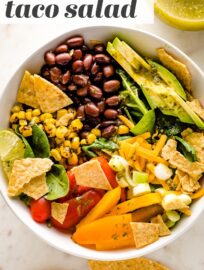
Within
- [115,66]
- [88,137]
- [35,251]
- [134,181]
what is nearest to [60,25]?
[115,66]

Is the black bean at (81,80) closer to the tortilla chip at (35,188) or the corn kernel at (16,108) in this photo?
the corn kernel at (16,108)

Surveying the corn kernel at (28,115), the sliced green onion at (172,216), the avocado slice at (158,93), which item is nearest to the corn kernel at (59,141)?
the corn kernel at (28,115)

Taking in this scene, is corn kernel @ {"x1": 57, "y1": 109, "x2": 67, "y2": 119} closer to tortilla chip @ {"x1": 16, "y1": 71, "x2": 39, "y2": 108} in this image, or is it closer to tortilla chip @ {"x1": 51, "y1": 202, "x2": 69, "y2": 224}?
tortilla chip @ {"x1": 16, "y1": 71, "x2": 39, "y2": 108}

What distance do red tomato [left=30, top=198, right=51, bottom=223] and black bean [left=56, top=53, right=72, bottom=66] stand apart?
1.59ft

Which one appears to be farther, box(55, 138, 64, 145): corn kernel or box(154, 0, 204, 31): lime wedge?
box(154, 0, 204, 31): lime wedge

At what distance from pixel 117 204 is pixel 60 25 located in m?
0.78

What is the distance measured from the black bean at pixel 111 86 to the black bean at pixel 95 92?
2 cm

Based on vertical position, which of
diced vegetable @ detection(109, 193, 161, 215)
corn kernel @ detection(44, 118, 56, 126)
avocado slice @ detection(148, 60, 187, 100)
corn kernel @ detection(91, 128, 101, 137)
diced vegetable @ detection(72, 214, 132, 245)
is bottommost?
diced vegetable @ detection(72, 214, 132, 245)

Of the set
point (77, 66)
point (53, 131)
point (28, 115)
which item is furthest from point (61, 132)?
point (77, 66)

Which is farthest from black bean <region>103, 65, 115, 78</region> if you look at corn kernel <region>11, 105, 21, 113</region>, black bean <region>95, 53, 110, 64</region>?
corn kernel <region>11, 105, 21, 113</region>

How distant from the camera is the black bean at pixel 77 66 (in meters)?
2.32

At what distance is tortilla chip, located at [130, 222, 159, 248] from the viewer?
222cm

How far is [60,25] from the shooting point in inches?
103

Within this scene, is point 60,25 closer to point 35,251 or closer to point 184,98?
point 184,98
